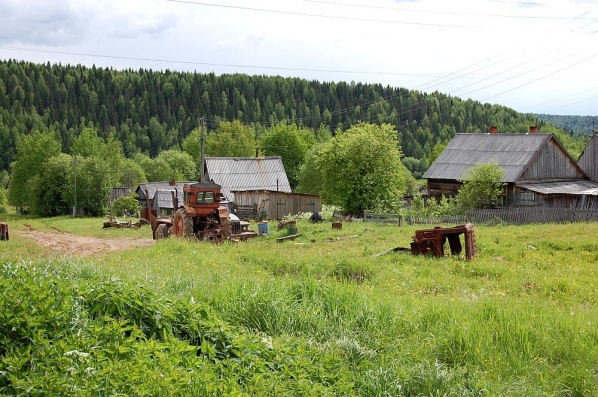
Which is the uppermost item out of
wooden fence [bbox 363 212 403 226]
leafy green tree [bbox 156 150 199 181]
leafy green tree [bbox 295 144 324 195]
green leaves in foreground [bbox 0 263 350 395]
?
leafy green tree [bbox 156 150 199 181]

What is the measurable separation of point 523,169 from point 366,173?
34.2 feet

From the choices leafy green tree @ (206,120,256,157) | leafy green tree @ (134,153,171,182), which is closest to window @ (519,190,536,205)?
leafy green tree @ (206,120,256,157)

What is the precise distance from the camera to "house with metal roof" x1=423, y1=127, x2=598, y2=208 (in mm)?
38750

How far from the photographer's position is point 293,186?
3211 inches

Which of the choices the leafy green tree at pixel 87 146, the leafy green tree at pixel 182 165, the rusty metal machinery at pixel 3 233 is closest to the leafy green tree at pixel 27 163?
the leafy green tree at pixel 87 146

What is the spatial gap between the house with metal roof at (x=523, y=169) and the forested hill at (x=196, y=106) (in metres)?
87.3

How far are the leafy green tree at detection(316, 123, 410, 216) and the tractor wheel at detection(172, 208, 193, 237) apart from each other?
1909 centimetres

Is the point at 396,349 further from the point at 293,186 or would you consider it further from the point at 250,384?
the point at 293,186

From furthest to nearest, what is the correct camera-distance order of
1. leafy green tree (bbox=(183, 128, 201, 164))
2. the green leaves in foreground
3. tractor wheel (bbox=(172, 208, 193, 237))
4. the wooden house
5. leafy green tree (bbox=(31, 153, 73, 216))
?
leafy green tree (bbox=(183, 128, 201, 164)) → leafy green tree (bbox=(31, 153, 73, 216)) → the wooden house → tractor wheel (bbox=(172, 208, 193, 237)) → the green leaves in foreground

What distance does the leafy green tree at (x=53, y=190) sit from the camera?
6162cm

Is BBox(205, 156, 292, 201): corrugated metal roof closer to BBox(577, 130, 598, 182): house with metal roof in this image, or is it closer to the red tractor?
BBox(577, 130, 598, 182): house with metal roof

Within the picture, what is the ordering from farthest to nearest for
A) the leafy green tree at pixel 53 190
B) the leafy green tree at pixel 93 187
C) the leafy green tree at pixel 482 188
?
1. the leafy green tree at pixel 53 190
2. the leafy green tree at pixel 93 187
3. the leafy green tree at pixel 482 188

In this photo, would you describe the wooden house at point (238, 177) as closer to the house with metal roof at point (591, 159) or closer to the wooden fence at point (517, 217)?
the wooden fence at point (517, 217)

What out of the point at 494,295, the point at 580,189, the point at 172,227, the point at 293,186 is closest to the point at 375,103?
the point at 293,186
